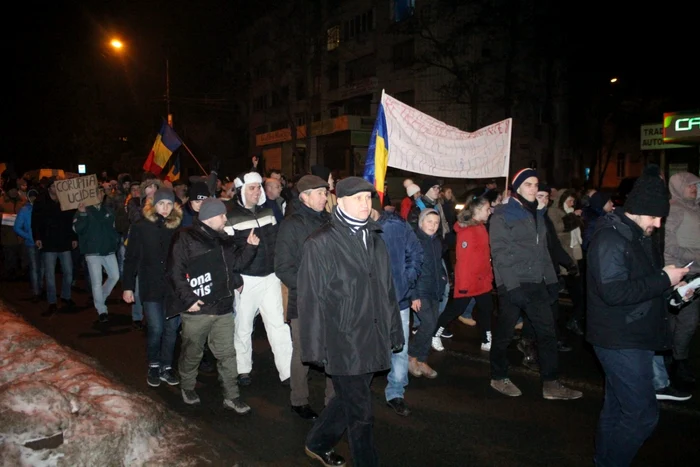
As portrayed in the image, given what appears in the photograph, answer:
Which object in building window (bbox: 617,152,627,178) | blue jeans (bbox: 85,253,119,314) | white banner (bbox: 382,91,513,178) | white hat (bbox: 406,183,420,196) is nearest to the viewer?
white banner (bbox: 382,91,513,178)

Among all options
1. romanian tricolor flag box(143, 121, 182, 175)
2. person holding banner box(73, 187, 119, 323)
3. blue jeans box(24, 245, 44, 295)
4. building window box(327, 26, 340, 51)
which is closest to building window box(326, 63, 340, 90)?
building window box(327, 26, 340, 51)

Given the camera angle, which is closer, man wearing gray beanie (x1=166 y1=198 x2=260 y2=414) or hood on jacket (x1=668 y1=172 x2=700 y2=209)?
man wearing gray beanie (x1=166 y1=198 x2=260 y2=414)

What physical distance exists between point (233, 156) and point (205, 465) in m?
61.4

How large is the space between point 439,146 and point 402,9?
34.2m

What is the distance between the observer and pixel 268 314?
594 centimetres

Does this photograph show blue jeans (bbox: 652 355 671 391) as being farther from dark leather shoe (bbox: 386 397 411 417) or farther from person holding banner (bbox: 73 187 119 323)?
person holding banner (bbox: 73 187 119 323)

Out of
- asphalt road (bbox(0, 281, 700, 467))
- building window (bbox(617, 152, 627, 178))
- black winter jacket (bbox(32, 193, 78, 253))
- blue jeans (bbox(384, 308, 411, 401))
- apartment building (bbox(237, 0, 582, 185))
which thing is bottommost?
asphalt road (bbox(0, 281, 700, 467))

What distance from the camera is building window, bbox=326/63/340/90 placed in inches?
1788

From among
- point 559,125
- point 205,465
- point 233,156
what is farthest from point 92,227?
point 233,156

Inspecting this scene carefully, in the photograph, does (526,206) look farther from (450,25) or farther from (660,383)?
(450,25)

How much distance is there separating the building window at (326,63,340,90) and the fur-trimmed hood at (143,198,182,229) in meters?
40.5

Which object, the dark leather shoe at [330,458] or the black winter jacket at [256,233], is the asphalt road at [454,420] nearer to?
the dark leather shoe at [330,458]

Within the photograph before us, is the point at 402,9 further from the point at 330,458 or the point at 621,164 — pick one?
the point at 330,458

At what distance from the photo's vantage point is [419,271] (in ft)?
17.7
